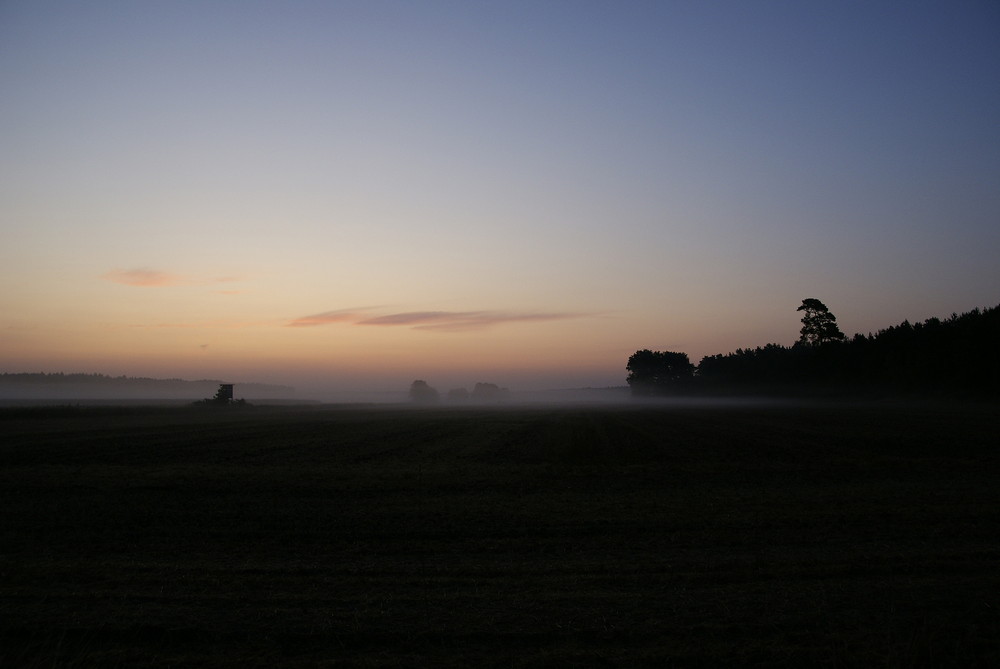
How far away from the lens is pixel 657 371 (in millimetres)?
160250

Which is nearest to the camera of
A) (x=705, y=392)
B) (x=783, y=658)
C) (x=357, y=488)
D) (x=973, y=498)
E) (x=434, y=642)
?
(x=783, y=658)

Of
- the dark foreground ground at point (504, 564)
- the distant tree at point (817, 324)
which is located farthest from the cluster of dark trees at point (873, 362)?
the dark foreground ground at point (504, 564)

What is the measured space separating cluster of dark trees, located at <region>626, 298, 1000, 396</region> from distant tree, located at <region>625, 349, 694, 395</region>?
14704 mm

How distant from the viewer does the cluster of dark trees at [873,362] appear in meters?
59.7

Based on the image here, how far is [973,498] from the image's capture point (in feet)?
41.9

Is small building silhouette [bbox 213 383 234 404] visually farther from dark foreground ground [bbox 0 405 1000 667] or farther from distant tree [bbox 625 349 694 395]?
distant tree [bbox 625 349 694 395]

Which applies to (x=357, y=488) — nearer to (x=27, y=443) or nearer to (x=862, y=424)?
(x=27, y=443)

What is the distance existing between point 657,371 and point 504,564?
515 feet

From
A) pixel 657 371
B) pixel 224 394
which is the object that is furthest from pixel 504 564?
pixel 657 371

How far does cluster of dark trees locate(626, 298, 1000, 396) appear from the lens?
59656mm

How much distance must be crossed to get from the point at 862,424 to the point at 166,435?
36.5 m

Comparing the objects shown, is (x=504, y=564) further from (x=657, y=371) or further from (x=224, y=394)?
(x=657, y=371)

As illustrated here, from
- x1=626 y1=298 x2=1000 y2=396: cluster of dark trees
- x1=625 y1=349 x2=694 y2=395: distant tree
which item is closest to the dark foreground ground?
x1=626 y1=298 x2=1000 y2=396: cluster of dark trees

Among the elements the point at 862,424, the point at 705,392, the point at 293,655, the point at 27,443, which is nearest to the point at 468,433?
the point at 27,443
